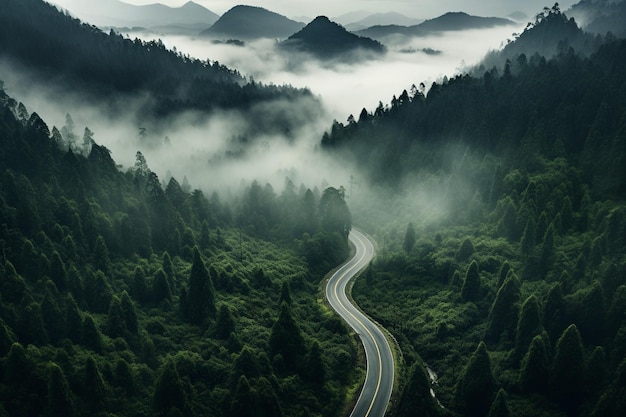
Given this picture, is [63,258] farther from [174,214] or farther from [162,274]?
[174,214]

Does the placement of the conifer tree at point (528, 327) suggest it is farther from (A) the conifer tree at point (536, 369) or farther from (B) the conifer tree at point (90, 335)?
(B) the conifer tree at point (90, 335)

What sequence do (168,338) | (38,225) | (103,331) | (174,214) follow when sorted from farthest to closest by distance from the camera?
1. (174,214)
2. (38,225)
3. (168,338)
4. (103,331)

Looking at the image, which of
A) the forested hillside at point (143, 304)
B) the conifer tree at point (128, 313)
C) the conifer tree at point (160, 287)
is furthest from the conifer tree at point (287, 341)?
the conifer tree at point (160, 287)

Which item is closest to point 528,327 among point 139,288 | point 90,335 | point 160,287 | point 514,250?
point 514,250

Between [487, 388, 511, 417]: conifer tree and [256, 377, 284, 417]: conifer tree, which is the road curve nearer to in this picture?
[256, 377, 284, 417]: conifer tree

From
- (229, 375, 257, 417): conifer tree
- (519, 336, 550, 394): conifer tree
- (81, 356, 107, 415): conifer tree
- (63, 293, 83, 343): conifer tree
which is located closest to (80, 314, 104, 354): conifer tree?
(63, 293, 83, 343): conifer tree

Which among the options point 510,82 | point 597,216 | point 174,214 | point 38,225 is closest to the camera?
point 38,225

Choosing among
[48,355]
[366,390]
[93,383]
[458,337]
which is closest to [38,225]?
[48,355]
